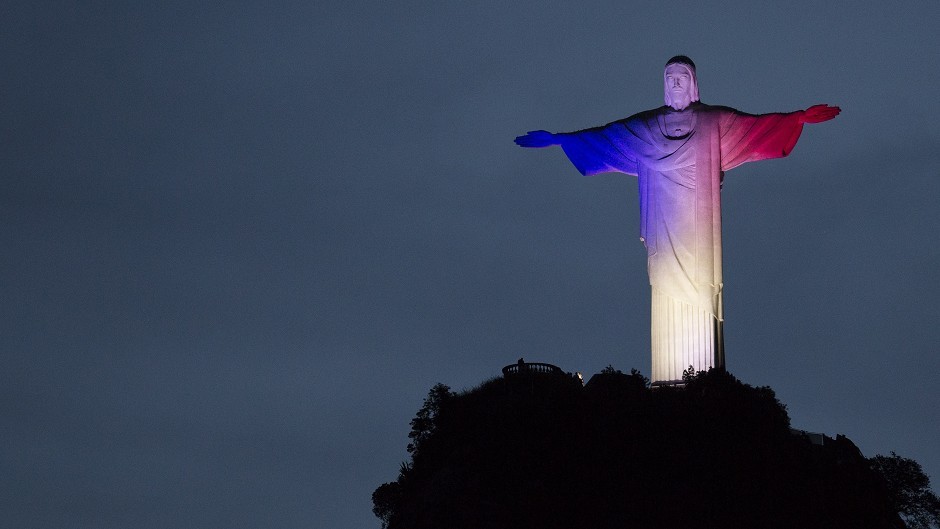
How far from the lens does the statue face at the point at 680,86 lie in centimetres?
3919

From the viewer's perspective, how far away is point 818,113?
38.1 m

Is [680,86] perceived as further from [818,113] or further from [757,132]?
[818,113]

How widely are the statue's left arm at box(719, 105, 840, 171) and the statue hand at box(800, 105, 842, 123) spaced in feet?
0.24

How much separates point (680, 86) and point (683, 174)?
2486 mm

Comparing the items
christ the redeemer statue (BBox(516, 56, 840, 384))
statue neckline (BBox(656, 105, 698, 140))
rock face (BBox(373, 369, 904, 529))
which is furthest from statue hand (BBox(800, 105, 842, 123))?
rock face (BBox(373, 369, 904, 529))

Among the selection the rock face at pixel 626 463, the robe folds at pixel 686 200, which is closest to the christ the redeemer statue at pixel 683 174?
the robe folds at pixel 686 200

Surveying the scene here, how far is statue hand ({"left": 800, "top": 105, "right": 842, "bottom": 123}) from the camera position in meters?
38.0

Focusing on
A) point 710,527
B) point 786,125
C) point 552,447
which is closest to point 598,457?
point 552,447

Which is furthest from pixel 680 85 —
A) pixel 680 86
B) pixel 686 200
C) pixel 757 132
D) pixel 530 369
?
pixel 530 369

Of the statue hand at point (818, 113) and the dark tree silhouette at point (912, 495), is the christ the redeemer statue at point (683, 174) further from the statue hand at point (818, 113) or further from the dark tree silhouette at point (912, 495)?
the dark tree silhouette at point (912, 495)

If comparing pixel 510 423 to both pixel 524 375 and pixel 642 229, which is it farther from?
pixel 642 229

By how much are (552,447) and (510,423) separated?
1306 millimetres

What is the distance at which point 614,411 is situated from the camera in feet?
114

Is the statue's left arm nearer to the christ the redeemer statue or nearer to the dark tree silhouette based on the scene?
the christ the redeemer statue
